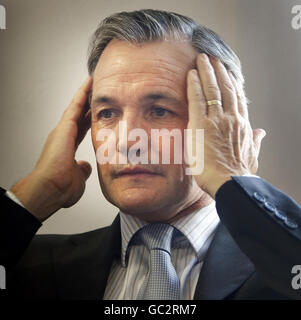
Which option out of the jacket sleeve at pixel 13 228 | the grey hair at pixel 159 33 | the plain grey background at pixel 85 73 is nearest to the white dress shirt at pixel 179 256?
the plain grey background at pixel 85 73

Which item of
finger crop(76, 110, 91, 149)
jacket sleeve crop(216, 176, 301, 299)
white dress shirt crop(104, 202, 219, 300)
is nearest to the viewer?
jacket sleeve crop(216, 176, 301, 299)

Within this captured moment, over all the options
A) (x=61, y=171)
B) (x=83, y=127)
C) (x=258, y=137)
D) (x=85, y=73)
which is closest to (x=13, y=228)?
(x=61, y=171)

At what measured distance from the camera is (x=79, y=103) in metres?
1.31

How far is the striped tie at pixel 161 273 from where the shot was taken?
117cm

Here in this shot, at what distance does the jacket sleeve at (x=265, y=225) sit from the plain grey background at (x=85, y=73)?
0.17m

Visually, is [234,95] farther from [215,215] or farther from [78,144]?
[78,144]

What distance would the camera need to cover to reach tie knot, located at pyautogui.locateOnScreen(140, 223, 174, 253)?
121cm

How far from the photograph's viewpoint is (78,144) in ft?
4.24

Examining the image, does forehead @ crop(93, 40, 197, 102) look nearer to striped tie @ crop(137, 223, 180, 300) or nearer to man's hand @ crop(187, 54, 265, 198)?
man's hand @ crop(187, 54, 265, 198)

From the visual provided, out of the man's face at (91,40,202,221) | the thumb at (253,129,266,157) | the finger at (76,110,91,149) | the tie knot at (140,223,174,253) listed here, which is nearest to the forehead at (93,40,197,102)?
the man's face at (91,40,202,221)

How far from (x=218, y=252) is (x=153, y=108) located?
0.37 meters

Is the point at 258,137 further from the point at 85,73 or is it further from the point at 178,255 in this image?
the point at 85,73

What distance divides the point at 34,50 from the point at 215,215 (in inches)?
25.6

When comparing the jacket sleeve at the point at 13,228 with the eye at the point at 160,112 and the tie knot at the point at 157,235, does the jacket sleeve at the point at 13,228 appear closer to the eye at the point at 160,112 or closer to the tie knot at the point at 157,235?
the tie knot at the point at 157,235
